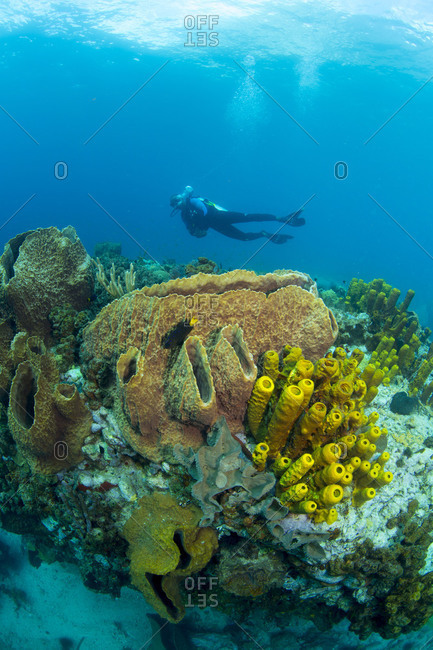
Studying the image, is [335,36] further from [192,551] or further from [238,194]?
[238,194]

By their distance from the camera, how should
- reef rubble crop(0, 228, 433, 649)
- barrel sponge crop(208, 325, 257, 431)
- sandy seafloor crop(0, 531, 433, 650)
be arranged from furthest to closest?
sandy seafloor crop(0, 531, 433, 650) → barrel sponge crop(208, 325, 257, 431) → reef rubble crop(0, 228, 433, 649)

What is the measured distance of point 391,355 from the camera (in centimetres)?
482

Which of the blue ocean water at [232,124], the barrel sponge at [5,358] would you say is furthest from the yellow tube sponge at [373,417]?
the blue ocean water at [232,124]

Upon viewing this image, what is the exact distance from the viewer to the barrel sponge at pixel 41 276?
14.3 ft

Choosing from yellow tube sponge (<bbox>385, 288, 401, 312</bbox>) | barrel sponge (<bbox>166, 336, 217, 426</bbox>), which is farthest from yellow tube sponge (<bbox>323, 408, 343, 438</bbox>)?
yellow tube sponge (<bbox>385, 288, 401, 312</bbox>)

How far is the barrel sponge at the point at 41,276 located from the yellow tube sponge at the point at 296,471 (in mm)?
3679

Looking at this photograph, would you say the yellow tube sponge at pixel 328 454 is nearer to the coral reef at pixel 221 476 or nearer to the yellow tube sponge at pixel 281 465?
the yellow tube sponge at pixel 281 465

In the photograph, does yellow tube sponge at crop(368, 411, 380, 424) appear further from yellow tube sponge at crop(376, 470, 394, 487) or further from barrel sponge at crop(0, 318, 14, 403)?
barrel sponge at crop(0, 318, 14, 403)

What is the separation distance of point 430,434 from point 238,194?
140 metres

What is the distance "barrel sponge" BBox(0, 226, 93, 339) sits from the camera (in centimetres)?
435

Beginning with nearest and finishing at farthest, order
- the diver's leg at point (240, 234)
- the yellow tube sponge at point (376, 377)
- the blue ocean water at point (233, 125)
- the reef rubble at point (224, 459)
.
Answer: the reef rubble at point (224, 459), the yellow tube sponge at point (376, 377), the diver's leg at point (240, 234), the blue ocean water at point (233, 125)

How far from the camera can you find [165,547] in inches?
113

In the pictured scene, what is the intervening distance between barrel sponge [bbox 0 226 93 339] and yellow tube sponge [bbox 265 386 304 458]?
343 cm

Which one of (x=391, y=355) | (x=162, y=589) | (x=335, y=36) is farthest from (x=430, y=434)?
(x=335, y=36)
